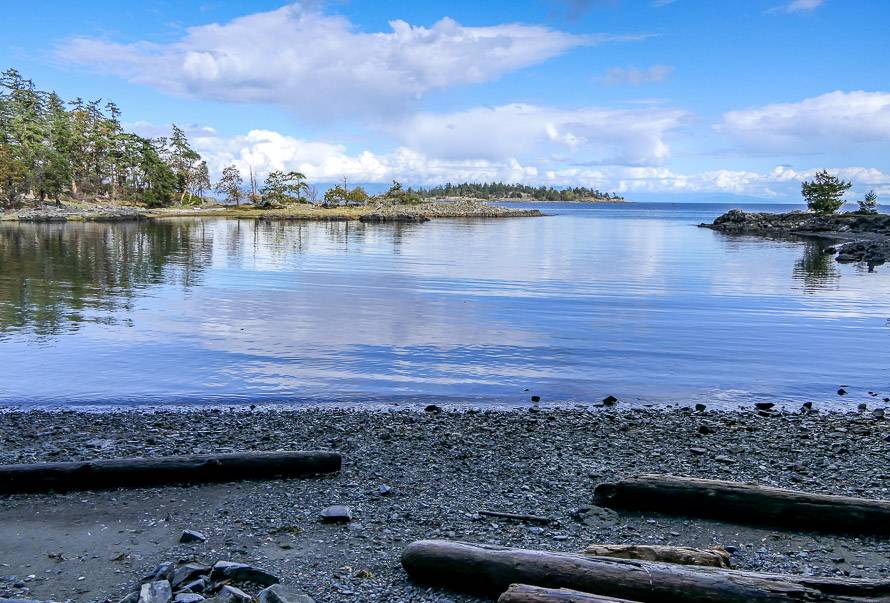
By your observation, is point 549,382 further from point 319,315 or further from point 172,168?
point 172,168

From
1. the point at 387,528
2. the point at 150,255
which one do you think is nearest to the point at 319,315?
the point at 387,528

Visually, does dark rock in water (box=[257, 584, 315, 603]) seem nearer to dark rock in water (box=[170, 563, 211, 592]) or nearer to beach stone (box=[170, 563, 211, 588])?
dark rock in water (box=[170, 563, 211, 592])

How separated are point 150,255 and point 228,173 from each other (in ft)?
339

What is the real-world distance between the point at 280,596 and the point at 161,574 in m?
1.29

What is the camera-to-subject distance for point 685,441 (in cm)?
1077

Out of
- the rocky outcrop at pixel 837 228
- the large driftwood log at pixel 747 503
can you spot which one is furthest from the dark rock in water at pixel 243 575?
the rocky outcrop at pixel 837 228

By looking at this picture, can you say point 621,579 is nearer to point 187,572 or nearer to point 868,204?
point 187,572

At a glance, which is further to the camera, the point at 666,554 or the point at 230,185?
the point at 230,185

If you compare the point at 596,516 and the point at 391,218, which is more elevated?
the point at 391,218

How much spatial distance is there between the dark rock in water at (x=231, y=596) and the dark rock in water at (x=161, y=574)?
23.3 inches

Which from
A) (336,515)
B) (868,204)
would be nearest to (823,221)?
(868,204)

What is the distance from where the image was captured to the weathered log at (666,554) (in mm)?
5758

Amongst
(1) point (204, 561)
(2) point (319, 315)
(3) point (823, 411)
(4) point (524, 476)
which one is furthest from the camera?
(2) point (319, 315)

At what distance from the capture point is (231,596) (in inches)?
214
